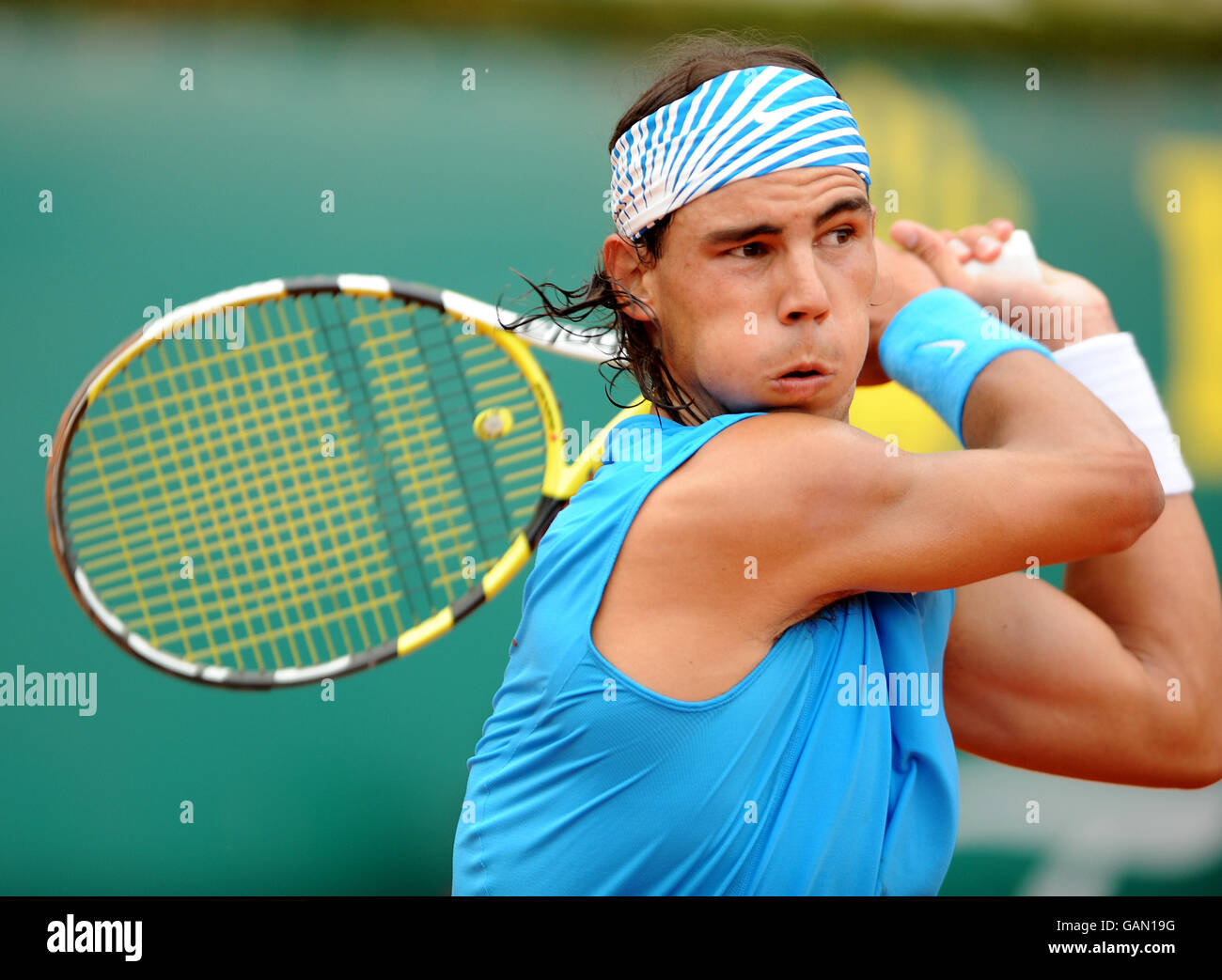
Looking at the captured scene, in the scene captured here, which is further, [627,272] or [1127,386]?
[1127,386]

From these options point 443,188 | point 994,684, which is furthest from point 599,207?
point 994,684

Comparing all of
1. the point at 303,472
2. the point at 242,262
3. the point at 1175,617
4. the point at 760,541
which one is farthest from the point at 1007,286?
the point at 242,262

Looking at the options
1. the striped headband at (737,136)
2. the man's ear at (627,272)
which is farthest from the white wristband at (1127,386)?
the man's ear at (627,272)

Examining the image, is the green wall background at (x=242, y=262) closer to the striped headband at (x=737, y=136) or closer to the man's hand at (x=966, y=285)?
the man's hand at (x=966, y=285)

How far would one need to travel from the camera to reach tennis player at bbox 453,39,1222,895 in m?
1.16

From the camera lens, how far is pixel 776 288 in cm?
123

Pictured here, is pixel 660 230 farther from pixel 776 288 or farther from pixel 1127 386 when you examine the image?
pixel 1127 386

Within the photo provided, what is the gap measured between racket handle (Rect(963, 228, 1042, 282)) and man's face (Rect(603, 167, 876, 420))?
0.41 metres

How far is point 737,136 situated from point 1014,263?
57 cm

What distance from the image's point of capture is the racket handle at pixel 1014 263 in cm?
161

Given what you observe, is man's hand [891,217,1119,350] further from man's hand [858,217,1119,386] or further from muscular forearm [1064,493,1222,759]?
muscular forearm [1064,493,1222,759]

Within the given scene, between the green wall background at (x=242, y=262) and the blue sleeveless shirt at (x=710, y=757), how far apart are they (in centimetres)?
177

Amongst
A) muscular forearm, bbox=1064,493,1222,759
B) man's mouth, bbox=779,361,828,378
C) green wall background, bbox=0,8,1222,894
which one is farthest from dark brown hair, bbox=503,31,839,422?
green wall background, bbox=0,8,1222,894
